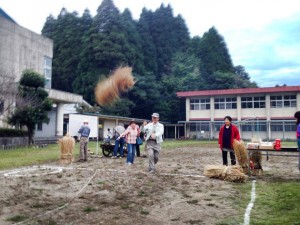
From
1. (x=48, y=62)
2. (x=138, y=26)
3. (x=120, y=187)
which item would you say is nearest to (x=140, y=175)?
(x=120, y=187)

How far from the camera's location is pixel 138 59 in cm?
5956

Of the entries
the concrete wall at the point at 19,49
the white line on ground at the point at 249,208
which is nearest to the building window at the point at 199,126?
the concrete wall at the point at 19,49

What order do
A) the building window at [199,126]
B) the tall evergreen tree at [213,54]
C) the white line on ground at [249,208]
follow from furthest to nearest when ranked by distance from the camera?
the tall evergreen tree at [213,54] → the building window at [199,126] → the white line on ground at [249,208]

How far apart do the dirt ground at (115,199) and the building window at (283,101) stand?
4069cm

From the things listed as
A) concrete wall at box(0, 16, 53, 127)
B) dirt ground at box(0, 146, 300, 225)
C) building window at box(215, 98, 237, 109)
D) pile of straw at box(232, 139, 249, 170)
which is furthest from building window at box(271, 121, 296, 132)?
pile of straw at box(232, 139, 249, 170)

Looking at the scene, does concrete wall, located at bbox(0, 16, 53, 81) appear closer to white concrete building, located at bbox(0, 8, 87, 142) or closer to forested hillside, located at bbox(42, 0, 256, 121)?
white concrete building, located at bbox(0, 8, 87, 142)

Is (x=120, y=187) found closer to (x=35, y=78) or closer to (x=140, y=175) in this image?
(x=140, y=175)

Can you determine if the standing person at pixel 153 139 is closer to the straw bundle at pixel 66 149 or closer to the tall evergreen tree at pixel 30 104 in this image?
the straw bundle at pixel 66 149

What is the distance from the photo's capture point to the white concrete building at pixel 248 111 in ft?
153

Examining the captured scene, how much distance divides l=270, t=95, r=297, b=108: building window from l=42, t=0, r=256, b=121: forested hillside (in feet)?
43.8

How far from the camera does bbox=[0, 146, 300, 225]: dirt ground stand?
4984 millimetres

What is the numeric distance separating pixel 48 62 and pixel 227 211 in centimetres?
3341

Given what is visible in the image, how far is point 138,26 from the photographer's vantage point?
71.9m

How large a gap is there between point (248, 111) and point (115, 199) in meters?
45.5
